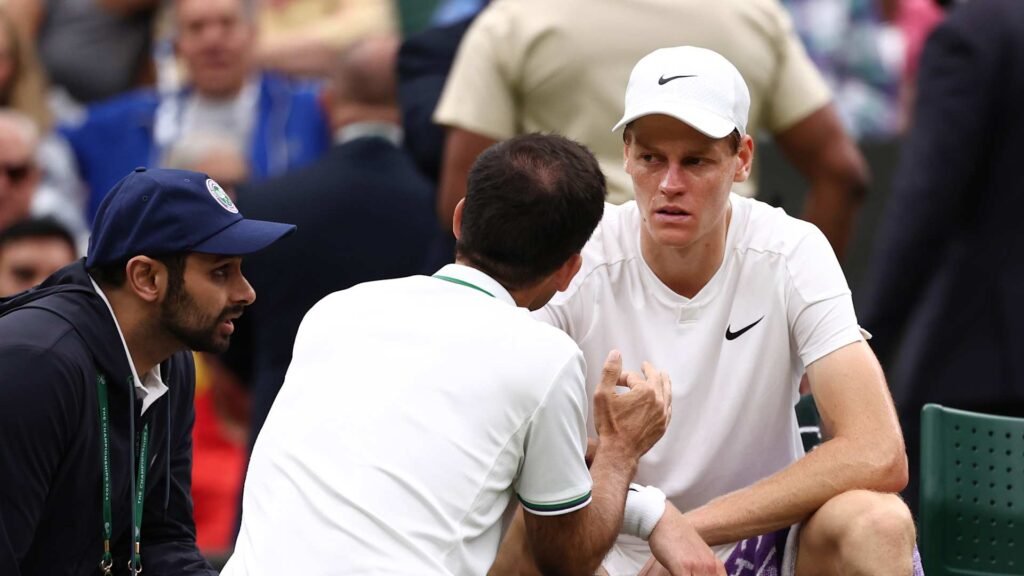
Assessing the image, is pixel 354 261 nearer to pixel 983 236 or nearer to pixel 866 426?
pixel 983 236

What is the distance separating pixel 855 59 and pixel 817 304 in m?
3.66

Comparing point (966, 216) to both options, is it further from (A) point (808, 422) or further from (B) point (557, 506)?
(B) point (557, 506)

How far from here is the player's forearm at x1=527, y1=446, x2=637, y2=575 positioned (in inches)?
132

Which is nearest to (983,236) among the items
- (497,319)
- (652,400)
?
(652,400)

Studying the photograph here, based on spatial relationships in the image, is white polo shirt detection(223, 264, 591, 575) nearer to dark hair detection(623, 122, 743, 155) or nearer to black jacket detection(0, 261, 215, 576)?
black jacket detection(0, 261, 215, 576)

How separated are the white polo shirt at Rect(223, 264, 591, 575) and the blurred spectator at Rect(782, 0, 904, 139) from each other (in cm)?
429

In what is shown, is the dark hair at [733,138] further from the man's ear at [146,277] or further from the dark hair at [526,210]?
the man's ear at [146,277]

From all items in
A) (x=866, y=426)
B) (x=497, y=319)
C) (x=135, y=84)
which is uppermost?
(x=497, y=319)

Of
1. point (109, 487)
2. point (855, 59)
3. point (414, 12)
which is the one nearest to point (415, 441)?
point (109, 487)

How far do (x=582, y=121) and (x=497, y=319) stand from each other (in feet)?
6.36

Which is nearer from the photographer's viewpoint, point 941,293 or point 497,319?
point 497,319

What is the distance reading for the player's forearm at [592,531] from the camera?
3363 mm

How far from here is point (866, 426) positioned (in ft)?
12.5

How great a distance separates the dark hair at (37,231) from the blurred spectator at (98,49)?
173 cm
